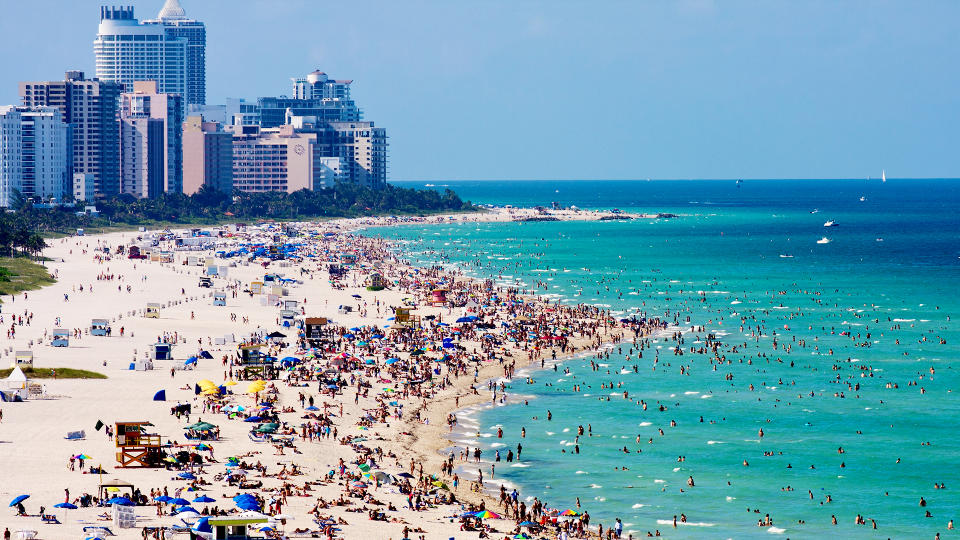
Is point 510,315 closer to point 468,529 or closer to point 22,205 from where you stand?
point 468,529

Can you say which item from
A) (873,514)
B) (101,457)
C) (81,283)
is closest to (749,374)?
(873,514)

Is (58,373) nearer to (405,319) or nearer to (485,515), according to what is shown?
(405,319)

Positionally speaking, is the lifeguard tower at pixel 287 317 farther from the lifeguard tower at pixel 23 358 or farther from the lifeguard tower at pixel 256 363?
the lifeguard tower at pixel 23 358

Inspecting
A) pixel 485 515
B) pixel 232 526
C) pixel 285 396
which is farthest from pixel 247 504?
pixel 285 396

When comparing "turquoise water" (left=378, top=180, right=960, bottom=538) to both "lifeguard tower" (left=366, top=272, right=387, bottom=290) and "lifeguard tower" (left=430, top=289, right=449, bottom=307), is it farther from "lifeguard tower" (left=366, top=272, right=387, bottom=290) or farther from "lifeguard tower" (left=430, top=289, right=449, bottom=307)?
"lifeguard tower" (left=366, top=272, right=387, bottom=290)

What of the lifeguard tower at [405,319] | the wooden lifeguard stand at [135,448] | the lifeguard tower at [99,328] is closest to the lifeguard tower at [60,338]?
the lifeguard tower at [99,328]

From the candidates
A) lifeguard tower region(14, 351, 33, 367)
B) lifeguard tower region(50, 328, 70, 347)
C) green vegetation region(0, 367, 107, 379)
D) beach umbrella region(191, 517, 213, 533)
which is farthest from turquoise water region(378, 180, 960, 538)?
lifeguard tower region(50, 328, 70, 347)

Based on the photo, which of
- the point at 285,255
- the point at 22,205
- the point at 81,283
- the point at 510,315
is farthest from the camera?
the point at 22,205
